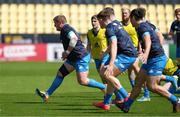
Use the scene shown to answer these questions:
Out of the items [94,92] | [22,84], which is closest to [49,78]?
[22,84]

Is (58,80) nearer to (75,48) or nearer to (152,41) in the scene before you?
(75,48)

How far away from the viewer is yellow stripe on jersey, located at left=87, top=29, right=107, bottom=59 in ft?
48.0

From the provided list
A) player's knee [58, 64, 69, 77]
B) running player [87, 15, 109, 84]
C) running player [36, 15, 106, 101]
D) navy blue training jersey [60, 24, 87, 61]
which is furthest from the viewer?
running player [87, 15, 109, 84]

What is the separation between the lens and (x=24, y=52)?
116 feet

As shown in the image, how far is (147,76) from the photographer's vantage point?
36.7ft

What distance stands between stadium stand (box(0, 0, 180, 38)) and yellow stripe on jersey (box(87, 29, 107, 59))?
82.8 feet

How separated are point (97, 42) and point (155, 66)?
3.70 meters

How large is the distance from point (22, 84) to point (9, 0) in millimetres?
22358

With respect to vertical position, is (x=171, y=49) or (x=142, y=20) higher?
(x=142, y=20)

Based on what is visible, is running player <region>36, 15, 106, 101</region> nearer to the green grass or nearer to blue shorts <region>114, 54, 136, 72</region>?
the green grass

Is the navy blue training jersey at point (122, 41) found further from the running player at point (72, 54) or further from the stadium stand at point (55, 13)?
the stadium stand at point (55, 13)

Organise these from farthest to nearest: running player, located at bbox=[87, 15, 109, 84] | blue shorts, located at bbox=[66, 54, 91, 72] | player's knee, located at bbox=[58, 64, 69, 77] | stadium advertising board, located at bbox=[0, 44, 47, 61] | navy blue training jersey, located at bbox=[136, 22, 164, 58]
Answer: stadium advertising board, located at bbox=[0, 44, 47, 61], running player, located at bbox=[87, 15, 109, 84], player's knee, located at bbox=[58, 64, 69, 77], blue shorts, located at bbox=[66, 54, 91, 72], navy blue training jersey, located at bbox=[136, 22, 164, 58]

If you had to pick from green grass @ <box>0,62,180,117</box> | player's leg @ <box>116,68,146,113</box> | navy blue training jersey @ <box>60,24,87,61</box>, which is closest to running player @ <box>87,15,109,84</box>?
green grass @ <box>0,62,180,117</box>

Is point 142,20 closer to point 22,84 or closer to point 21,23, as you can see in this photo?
point 22,84
